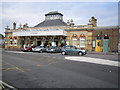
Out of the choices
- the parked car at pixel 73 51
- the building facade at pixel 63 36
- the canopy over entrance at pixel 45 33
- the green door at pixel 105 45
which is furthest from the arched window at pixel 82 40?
the parked car at pixel 73 51

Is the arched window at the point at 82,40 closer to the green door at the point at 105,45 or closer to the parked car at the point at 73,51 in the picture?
the green door at the point at 105,45

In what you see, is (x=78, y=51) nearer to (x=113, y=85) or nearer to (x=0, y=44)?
(x=113, y=85)

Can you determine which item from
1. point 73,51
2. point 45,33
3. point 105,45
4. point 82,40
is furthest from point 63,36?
point 73,51

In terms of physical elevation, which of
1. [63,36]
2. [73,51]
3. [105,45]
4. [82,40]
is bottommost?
[73,51]

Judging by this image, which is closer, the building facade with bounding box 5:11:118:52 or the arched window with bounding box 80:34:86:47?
the building facade with bounding box 5:11:118:52

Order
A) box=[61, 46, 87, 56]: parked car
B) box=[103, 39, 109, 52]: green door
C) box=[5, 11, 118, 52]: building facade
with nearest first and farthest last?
box=[61, 46, 87, 56]: parked car, box=[103, 39, 109, 52]: green door, box=[5, 11, 118, 52]: building facade

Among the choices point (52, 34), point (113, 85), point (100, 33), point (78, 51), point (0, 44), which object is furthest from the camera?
point (0, 44)

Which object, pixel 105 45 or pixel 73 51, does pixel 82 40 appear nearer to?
pixel 105 45

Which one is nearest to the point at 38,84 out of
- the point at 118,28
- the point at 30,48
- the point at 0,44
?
the point at 30,48

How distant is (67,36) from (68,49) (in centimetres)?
1091

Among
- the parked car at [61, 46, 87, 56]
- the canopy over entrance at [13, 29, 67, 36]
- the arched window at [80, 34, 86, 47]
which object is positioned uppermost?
the canopy over entrance at [13, 29, 67, 36]

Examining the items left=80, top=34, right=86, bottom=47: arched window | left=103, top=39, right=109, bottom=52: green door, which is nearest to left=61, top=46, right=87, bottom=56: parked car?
left=103, top=39, right=109, bottom=52: green door

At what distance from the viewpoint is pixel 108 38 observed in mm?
26641

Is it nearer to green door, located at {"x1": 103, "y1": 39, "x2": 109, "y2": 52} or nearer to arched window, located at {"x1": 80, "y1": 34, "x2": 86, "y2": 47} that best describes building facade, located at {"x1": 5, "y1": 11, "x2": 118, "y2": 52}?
arched window, located at {"x1": 80, "y1": 34, "x2": 86, "y2": 47}
